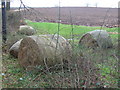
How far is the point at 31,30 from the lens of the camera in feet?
44.8

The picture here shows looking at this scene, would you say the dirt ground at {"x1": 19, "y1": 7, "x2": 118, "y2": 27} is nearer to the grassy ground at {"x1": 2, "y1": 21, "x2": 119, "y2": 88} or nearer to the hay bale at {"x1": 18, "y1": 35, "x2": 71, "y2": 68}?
the hay bale at {"x1": 18, "y1": 35, "x2": 71, "y2": 68}

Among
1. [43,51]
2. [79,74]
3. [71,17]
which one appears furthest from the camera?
[43,51]

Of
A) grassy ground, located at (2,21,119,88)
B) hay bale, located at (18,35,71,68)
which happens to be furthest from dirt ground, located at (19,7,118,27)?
grassy ground, located at (2,21,119,88)

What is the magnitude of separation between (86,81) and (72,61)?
23.8 inches

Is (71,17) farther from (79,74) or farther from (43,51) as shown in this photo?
(79,74)

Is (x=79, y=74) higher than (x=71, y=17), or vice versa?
(x=71, y=17)

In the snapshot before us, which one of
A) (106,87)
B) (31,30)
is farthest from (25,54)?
(31,30)

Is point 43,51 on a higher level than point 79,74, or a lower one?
higher

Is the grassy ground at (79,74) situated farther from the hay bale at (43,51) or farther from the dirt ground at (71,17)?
the dirt ground at (71,17)

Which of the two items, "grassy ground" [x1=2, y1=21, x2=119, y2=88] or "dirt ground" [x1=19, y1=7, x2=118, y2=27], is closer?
Result: "grassy ground" [x1=2, y1=21, x2=119, y2=88]

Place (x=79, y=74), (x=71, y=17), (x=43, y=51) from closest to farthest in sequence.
A: 1. (x=79, y=74)
2. (x=71, y=17)
3. (x=43, y=51)

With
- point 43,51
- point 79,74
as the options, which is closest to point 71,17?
point 43,51

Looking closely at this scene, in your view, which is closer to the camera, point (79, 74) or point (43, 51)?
point (79, 74)

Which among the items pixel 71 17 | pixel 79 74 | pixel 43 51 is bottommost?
pixel 79 74
